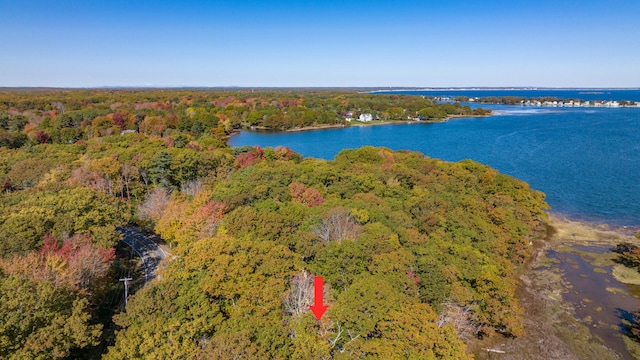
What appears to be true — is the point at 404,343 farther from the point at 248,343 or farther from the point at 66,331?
the point at 66,331

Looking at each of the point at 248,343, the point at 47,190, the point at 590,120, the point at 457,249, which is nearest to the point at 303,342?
the point at 248,343

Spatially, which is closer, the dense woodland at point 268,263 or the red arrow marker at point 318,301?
the dense woodland at point 268,263

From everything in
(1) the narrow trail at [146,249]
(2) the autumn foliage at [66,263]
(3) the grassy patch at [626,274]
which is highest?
(2) the autumn foliage at [66,263]

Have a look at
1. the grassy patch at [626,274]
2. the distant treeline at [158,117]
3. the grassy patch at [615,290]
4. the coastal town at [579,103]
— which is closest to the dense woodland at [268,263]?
the grassy patch at [615,290]

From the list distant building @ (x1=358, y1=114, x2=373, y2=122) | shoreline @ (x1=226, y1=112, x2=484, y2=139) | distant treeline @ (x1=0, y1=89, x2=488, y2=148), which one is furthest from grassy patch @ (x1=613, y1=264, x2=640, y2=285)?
distant building @ (x1=358, y1=114, x2=373, y2=122)

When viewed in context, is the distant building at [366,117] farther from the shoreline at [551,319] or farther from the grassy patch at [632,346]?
the grassy patch at [632,346]
